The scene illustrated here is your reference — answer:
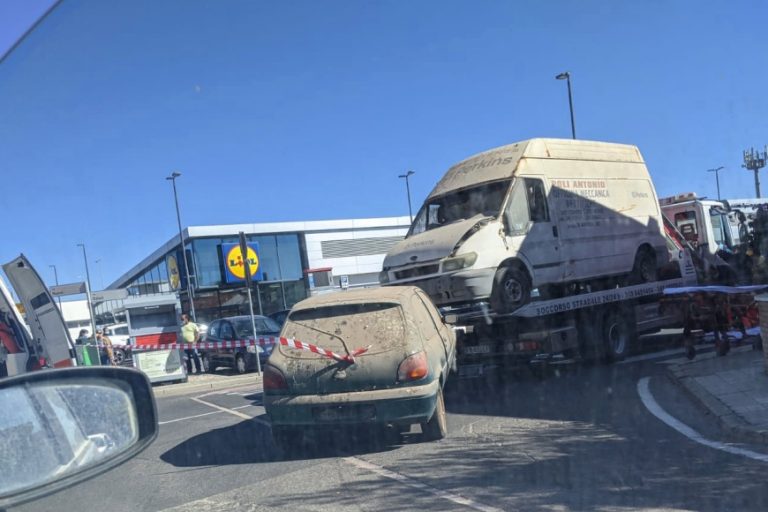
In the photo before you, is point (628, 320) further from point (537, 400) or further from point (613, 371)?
point (537, 400)

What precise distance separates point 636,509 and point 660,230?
9.91m

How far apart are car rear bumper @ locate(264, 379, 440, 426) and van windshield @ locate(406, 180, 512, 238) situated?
4405 mm

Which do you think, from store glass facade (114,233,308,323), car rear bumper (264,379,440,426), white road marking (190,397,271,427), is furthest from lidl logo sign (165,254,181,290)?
car rear bumper (264,379,440,426)

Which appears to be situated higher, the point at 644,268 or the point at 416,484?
the point at 644,268

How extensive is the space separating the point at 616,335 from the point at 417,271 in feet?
14.1

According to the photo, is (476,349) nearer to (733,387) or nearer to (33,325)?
(733,387)

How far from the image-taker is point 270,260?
4059 centimetres

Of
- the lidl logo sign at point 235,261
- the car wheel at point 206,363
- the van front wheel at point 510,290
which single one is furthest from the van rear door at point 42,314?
the lidl logo sign at point 235,261

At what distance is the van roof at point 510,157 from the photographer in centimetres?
1092

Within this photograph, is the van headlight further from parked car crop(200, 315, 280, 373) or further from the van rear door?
parked car crop(200, 315, 280, 373)

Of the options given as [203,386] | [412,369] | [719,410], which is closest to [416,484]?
[412,369]

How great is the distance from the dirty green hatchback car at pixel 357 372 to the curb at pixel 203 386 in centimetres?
809

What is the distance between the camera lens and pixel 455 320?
10164 millimetres

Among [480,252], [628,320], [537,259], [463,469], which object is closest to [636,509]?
[463,469]
